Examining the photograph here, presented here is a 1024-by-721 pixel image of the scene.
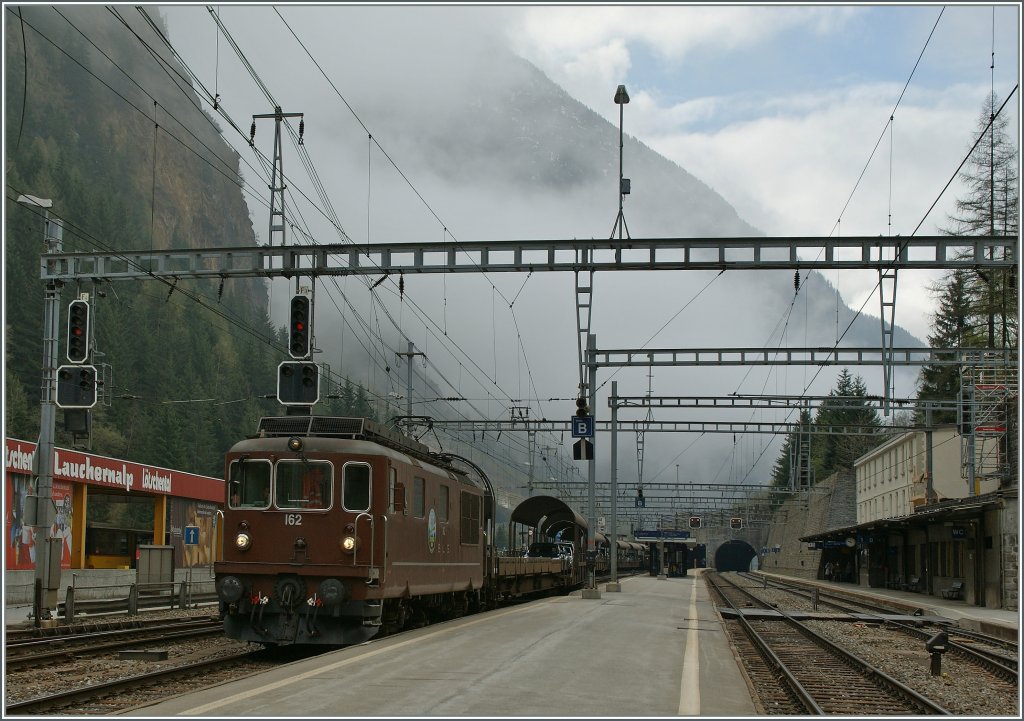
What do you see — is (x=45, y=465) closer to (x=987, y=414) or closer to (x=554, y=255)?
(x=554, y=255)

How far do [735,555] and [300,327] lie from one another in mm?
101635

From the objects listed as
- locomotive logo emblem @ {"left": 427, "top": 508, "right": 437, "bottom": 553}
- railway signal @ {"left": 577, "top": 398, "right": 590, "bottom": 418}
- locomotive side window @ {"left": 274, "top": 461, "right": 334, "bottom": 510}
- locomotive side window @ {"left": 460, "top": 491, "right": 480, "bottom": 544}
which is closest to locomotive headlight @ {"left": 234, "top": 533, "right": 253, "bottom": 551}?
locomotive side window @ {"left": 274, "top": 461, "right": 334, "bottom": 510}

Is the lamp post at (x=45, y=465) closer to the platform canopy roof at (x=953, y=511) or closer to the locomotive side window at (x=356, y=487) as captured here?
the locomotive side window at (x=356, y=487)

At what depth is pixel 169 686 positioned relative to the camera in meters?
13.0

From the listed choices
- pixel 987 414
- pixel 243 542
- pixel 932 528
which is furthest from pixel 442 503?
pixel 932 528

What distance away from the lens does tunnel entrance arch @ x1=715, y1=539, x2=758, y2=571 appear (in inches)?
4451

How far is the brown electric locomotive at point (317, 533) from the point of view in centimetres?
1564

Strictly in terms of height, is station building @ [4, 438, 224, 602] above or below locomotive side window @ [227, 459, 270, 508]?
below

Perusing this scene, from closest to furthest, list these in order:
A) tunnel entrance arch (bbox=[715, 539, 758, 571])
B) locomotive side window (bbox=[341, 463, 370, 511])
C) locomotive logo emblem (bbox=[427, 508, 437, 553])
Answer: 1. locomotive side window (bbox=[341, 463, 370, 511])
2. locomotive logo emblem (bbox=[427, 508, 437, 553])
3. tunnel entrance arch (bbox=[715, 539, 758, 571])

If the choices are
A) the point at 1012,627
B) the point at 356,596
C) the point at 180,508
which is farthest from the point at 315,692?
the point at 180,508

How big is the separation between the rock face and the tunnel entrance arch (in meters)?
3.17

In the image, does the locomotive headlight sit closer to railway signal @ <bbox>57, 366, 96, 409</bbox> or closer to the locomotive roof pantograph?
the locomotive roof pantograph

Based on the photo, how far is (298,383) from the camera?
18.5 m

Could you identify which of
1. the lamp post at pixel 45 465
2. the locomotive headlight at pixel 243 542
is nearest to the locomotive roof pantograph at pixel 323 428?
the locomotive headlight at pixel 243 542
